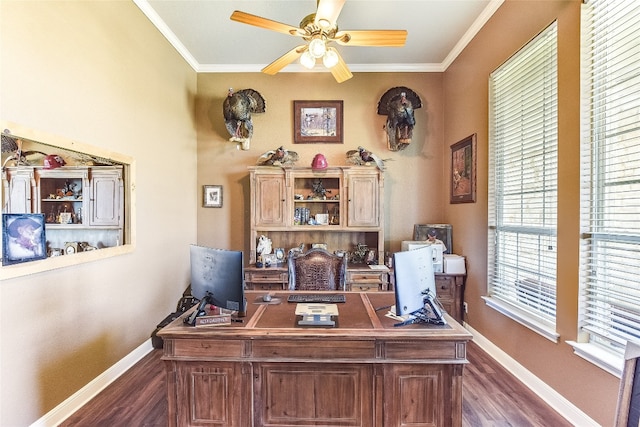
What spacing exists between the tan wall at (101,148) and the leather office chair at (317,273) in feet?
4.92

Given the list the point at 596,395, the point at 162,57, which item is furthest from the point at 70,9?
the point at 596,395

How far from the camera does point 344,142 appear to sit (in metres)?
4.13

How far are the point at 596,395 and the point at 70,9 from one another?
4180mm

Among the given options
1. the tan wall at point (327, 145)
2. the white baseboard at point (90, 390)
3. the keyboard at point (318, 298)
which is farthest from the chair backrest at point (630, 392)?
the tan wall at point (327, 145)

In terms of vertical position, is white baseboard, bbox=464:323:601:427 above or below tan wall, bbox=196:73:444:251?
below

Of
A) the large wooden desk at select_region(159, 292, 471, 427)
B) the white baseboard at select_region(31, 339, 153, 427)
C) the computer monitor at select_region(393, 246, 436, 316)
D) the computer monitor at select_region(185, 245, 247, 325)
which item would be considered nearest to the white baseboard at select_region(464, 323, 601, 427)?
the large wooden desk at select_region(159, 292, 471, 427)

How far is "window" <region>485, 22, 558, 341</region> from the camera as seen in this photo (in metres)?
2.19

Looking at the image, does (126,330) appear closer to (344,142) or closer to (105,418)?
(105,418)

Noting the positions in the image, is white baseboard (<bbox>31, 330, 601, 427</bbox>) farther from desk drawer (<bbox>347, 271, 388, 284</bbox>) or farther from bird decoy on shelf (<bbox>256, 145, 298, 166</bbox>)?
bird decoy on shelf (<bbox>256, 145, 298, 166</bbox>)

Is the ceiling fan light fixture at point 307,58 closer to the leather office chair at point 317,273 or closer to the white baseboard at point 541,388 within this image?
the leather office chair at point 317,273

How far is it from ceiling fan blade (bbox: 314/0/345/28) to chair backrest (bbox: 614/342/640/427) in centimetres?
220

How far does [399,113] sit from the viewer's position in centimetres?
377

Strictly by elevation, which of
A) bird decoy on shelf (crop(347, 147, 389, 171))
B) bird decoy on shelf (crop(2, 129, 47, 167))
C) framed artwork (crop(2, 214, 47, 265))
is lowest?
framed artwork (crop(2, 214, 47, 265))

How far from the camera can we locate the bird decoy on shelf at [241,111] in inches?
149
